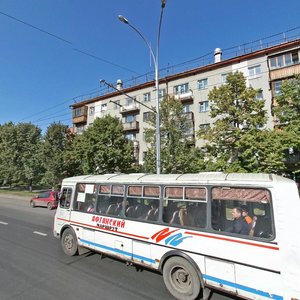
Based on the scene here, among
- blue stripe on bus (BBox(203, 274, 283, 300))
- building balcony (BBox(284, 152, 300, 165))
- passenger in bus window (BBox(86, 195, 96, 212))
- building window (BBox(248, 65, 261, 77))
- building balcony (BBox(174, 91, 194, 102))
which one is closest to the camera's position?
blue stripe on bus (BBox(203, 274, 283, 300))

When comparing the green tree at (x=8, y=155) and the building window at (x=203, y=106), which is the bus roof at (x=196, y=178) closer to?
the building window at (x=203, y=106)

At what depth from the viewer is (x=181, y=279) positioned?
499cm

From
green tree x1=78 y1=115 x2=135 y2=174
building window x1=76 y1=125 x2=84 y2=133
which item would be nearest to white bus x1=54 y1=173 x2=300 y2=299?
green tree x1=78 y1=115 x2=135 y2=174

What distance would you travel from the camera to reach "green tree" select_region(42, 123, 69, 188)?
28.4 metres

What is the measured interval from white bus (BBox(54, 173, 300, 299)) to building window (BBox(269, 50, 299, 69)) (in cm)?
2309

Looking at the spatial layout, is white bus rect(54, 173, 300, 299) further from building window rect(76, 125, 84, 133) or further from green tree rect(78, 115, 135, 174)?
building window rect(76, 125, 84, 133)

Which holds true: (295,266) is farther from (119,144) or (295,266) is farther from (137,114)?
(137,114)

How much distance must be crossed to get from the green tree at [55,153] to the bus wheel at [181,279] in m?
25.6

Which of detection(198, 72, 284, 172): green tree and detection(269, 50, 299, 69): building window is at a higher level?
detection(269, 50, 299, 69): building window

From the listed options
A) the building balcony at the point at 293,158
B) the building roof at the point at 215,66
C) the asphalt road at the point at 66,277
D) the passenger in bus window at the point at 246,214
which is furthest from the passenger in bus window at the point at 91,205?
the building roof at the point at 215,66

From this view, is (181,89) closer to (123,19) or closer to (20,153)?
(123,19)

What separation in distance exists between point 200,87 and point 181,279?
26.7 meters

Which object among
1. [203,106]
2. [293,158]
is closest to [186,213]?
[293,158]

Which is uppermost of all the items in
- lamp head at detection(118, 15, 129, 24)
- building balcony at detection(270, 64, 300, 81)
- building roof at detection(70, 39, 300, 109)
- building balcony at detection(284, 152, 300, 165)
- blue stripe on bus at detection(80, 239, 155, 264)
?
building roof at detection(70, 39, 300, 109)
